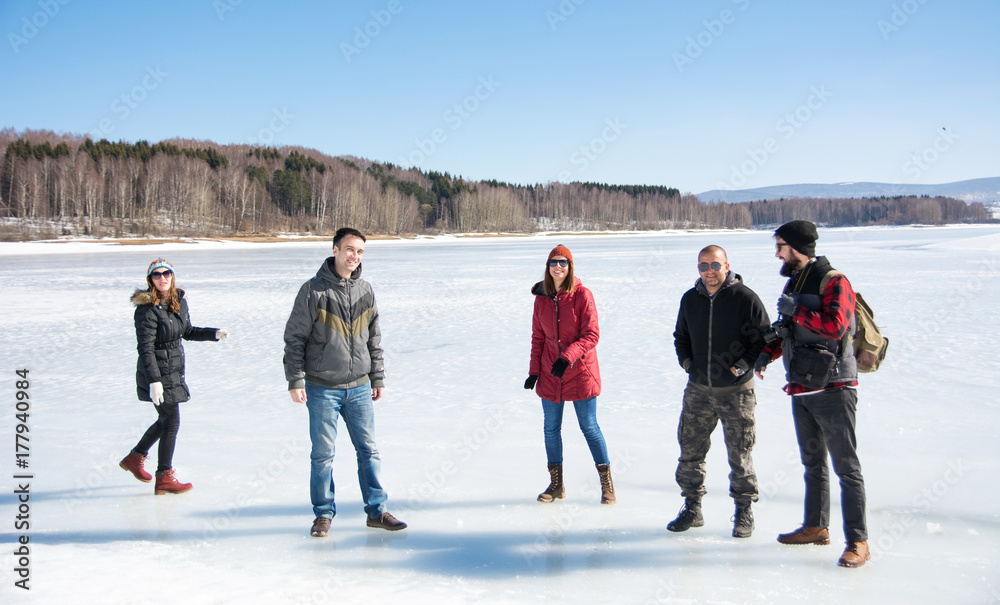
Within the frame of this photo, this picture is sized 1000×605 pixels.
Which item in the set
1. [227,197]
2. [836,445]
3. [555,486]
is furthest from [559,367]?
[227,197]

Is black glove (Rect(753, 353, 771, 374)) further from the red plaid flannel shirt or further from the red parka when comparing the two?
the red parka

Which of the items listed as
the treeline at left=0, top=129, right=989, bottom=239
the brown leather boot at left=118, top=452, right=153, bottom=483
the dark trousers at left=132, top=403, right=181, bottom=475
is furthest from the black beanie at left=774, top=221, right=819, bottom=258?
the treeline at left=0, top=129, right=989, bottom=239

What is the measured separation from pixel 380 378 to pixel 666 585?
5.61 ft

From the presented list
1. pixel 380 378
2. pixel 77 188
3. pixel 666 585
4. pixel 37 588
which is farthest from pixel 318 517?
pixel 77 188

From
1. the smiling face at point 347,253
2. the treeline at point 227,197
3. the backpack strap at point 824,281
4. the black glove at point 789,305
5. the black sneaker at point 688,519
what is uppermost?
the treeline at point 227,197

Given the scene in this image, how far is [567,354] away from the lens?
3416 millimetres

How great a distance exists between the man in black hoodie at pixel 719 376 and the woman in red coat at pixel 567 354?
488mm

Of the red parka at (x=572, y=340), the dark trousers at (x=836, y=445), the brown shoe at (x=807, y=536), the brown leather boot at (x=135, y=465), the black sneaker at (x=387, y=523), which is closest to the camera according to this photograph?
the dark trousers at (x=836, y=445)

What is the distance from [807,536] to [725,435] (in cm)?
59

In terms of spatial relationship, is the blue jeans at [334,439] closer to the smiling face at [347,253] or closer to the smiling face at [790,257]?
the smiling face at [347,253]

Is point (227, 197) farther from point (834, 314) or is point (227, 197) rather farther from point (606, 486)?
point (834, 314)

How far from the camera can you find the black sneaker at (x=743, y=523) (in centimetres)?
313

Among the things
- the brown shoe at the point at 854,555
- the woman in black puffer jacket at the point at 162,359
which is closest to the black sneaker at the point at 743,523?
the brown shoe at the point at 854,555

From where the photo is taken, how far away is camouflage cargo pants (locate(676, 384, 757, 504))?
3080 millimetres
